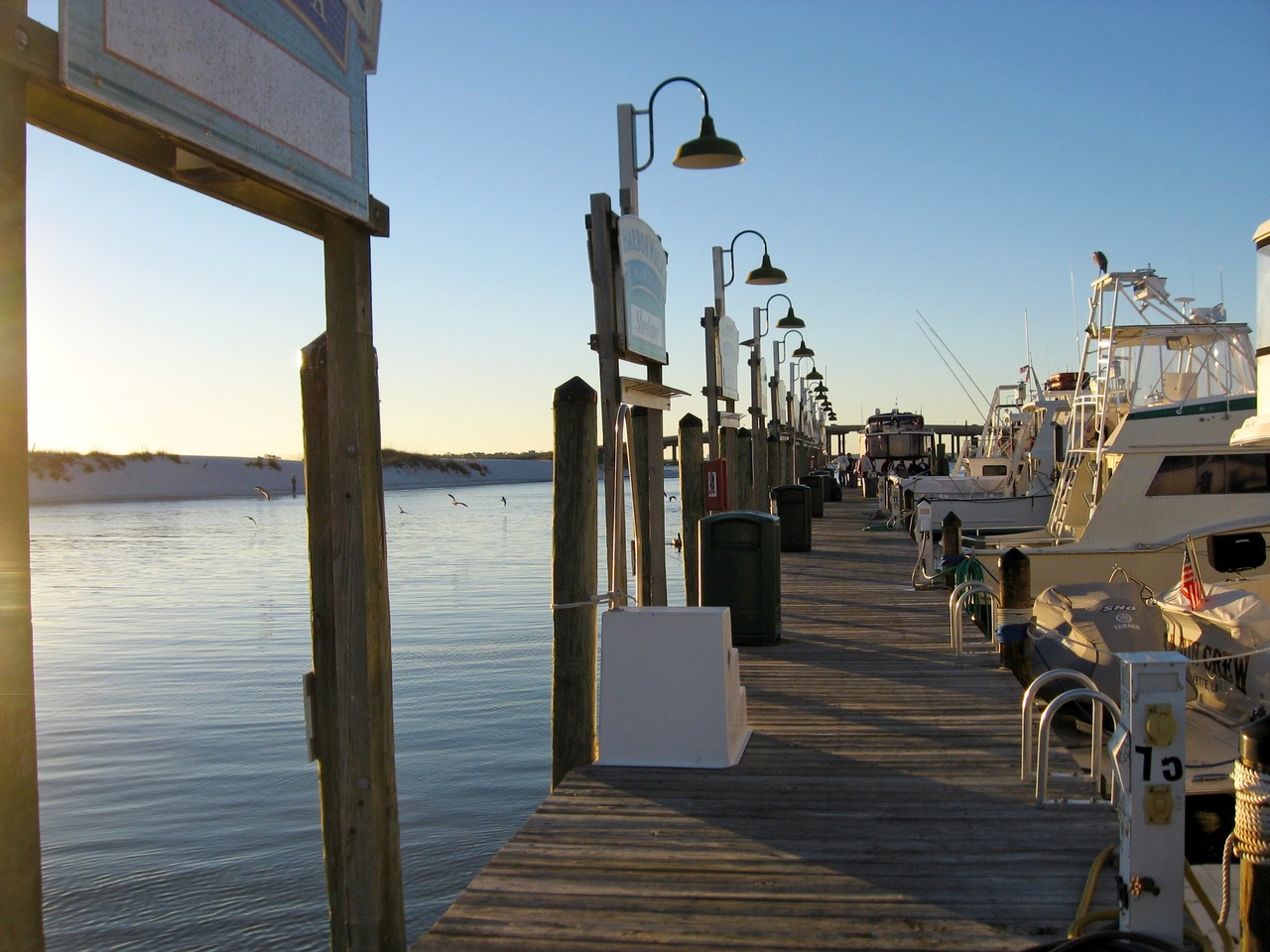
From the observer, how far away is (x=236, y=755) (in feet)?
35.9

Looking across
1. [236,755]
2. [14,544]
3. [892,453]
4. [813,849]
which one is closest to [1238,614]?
[813,849]

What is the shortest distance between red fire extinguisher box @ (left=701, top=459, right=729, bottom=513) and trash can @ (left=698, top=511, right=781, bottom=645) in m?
1.74

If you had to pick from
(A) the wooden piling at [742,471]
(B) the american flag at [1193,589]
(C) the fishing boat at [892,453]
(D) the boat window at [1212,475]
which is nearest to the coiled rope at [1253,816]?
(B) the american flag at [1193,589]

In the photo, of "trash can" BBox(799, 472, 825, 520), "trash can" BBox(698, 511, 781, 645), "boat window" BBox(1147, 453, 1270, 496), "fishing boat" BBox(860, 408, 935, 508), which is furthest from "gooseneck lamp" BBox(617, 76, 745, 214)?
"fishing boat" BBox(860, 408, 935, 508)

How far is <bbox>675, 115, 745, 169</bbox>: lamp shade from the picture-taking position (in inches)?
368

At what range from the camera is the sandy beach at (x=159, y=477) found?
91.1 m

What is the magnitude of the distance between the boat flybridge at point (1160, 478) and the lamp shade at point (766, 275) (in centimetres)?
499

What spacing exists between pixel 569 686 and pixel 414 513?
220 feet

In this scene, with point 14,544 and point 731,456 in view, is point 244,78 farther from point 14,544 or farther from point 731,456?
point 731,456

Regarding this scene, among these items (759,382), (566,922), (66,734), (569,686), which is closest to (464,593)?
(759,382)

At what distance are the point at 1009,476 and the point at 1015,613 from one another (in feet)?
64.4

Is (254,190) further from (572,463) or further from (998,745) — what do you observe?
(998,745)

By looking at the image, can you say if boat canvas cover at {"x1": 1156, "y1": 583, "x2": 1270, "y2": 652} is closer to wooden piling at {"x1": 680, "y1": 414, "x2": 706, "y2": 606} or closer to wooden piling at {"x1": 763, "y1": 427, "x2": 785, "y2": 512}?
wooden piling at {"x1": 680, "y1": 414, "x2": 706, "y2": 606}

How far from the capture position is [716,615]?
583 centimetres
